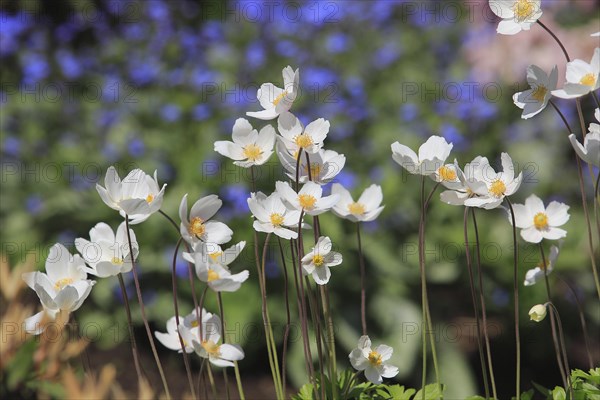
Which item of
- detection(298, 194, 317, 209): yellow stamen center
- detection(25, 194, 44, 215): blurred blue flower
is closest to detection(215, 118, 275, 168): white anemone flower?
detection(298, 194, 317, 209): yellow stamen center

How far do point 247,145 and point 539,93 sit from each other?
0.46m

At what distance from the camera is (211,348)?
1138 millimetres

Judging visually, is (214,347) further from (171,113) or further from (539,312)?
(171,113)

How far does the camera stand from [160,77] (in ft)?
13.9

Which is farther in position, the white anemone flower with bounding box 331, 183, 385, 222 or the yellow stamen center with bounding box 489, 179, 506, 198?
the white anemone flower with bounding box 331, 183, 385, 222

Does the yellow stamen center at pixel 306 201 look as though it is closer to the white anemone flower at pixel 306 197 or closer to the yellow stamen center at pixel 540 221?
the white anemone flower at pixel 306 197

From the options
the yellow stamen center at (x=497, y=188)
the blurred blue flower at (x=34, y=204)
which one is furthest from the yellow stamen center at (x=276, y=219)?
the blurred blue flower at (x=34, y=204)

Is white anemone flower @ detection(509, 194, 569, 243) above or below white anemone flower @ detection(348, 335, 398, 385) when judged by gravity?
above

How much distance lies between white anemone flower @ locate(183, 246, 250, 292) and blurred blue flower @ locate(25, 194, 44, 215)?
245 centimetres

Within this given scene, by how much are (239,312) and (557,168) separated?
1.96m

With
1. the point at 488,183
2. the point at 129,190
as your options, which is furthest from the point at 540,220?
the point at 129,190

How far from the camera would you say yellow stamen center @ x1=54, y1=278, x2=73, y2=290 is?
119 centimetres

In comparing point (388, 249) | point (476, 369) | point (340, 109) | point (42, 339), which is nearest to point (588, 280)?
point (476, 369)

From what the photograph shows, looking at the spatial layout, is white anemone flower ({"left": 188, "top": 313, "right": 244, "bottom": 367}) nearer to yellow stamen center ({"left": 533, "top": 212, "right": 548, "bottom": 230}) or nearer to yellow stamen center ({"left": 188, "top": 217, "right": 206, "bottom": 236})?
yellow stamen center ({"left": 188, "top": 217, "right": 206, "bottom": 236})
